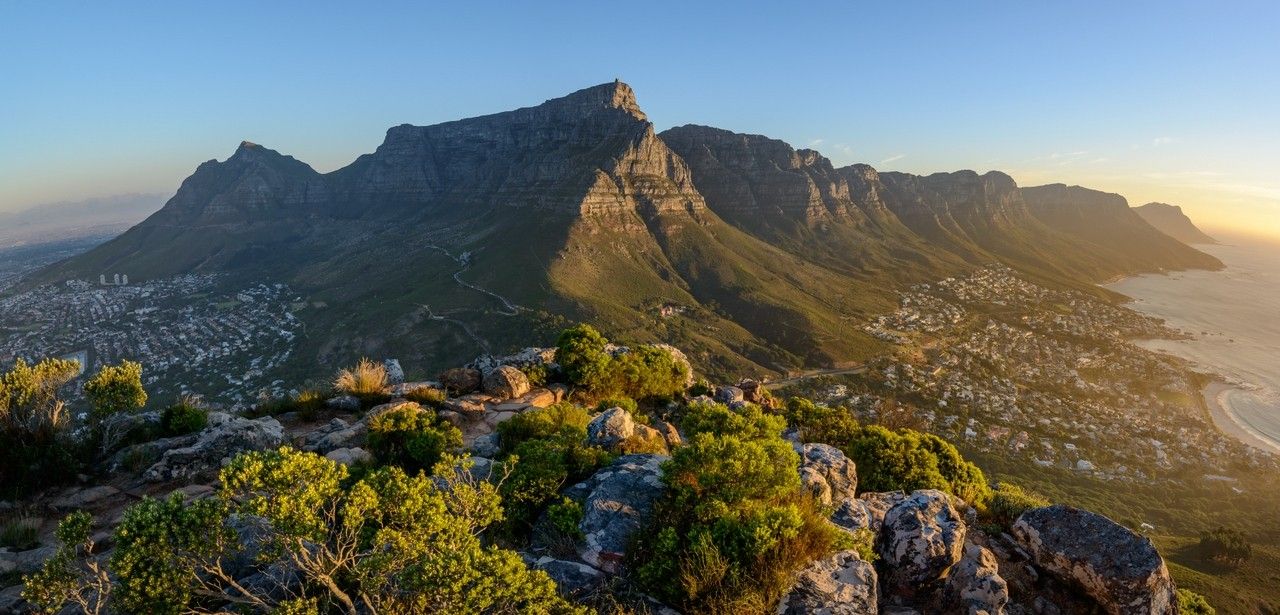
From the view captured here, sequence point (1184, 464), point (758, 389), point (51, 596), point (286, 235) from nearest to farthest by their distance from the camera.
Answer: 1. point (51, 596)
2. point (758, 389)
3. point (1184, 464)
4. point (286, 235)

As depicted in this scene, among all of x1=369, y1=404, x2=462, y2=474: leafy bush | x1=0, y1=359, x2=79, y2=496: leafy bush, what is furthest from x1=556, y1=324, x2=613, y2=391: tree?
x1=0, y1=359, x2=79, y2=496: leafy bush

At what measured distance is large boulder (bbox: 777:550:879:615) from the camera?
787 cm

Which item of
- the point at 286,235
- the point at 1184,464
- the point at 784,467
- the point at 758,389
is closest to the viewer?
the point at 784,467

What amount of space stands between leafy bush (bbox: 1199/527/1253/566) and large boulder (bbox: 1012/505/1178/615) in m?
34.8

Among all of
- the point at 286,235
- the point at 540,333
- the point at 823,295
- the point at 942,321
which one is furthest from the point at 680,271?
the point at 286,235

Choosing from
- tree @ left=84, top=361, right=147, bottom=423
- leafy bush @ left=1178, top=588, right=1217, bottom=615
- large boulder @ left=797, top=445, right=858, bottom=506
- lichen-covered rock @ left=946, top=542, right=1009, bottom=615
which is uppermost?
tree @ left=84, top=361, right=147, bottom=423

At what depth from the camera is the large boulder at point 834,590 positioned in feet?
25.8

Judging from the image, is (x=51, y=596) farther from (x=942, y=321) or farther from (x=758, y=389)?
(x=942, y=321)

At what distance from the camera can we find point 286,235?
197 m

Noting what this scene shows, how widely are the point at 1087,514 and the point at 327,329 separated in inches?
4342

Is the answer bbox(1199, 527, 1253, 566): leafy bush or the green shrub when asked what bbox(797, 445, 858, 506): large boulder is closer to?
the green shrub

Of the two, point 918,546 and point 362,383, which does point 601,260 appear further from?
point 918,546

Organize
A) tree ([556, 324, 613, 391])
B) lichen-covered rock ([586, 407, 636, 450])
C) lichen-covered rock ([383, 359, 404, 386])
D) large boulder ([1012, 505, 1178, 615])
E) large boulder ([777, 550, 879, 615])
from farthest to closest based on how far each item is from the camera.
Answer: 1. lichen-covered rock ([383, 359, 404, 386])
2. tree ([556, 324, 613, 391])
3. lichen-covered rock ([586, 407, 636, 450])
4. large boulder ([1012, 505, 1178, 615])
5. large boulder ([777, 550, 879, 615])

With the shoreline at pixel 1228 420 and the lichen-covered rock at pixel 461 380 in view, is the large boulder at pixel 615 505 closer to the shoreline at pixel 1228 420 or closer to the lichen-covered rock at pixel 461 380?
the lichen-covered rock at pixel 461 380
